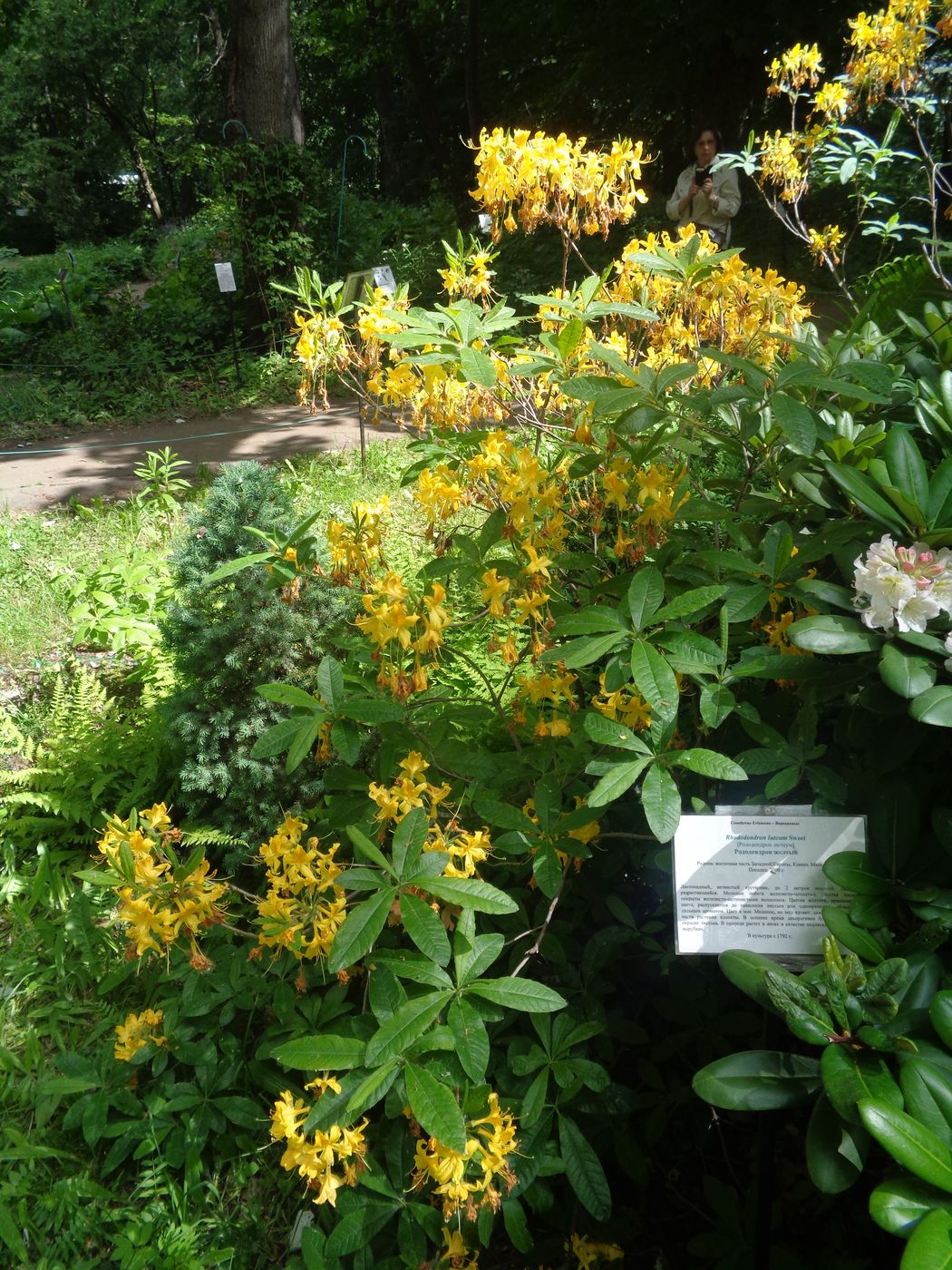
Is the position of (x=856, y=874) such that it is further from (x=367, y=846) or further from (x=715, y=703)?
(x=367, y=846)

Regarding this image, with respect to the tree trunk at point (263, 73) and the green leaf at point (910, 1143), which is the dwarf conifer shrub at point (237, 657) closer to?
the green leaf at point (910, 1143)

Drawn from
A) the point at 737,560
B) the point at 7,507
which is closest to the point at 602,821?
the point at 737,560

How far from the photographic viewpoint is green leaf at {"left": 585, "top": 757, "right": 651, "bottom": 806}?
43.3 inches

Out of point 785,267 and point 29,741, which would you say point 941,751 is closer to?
point 29,741

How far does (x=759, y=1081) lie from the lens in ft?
3.03

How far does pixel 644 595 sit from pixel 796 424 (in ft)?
1.03

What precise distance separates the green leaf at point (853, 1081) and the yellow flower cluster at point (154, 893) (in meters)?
0.95

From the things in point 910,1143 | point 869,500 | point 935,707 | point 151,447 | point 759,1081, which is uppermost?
point 869,500

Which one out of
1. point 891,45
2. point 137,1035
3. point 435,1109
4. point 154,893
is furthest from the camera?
point 891,45

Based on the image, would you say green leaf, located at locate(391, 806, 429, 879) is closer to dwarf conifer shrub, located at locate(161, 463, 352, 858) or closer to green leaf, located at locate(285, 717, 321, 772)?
green leaf, located at locate(285, 717, 321, 772)

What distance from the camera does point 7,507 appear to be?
17.3ft

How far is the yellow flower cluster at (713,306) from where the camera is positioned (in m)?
1.82

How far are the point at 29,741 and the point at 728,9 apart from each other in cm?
1025

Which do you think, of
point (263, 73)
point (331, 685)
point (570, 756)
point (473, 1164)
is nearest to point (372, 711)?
point (331, 685)
